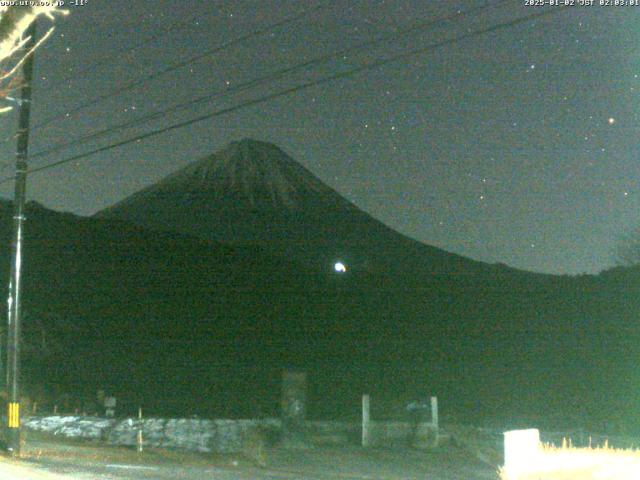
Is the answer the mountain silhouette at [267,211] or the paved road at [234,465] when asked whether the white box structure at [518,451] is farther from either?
the mountain silhouette at [267,211]

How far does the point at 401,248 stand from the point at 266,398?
91280 mm

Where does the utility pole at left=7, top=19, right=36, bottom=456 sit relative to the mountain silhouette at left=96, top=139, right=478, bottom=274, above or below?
below

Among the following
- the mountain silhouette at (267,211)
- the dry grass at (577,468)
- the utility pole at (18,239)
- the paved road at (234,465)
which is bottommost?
the paved road at (234,465)

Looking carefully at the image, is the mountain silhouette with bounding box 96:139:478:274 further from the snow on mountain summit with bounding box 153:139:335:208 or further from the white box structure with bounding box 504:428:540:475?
the white box structure with bounding box 504:428:540:475

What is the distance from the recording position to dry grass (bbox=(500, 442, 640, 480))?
11562mm

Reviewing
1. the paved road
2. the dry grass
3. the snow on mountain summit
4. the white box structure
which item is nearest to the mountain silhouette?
the snow on mountain summit

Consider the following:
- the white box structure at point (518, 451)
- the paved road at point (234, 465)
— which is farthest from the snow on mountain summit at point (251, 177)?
the white box structure at point (518, 451)

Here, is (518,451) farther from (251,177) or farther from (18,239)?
(251,177)

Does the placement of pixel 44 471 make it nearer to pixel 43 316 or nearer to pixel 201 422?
pixel 201 422

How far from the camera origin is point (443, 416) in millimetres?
37906

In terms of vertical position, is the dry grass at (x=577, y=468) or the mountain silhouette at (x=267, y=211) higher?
the mountain silhouette at (x=267, y=211)

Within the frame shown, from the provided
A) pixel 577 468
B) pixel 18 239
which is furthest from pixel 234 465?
pixel 577 468

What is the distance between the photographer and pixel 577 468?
12.3 metres

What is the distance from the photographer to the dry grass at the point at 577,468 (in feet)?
37.9
